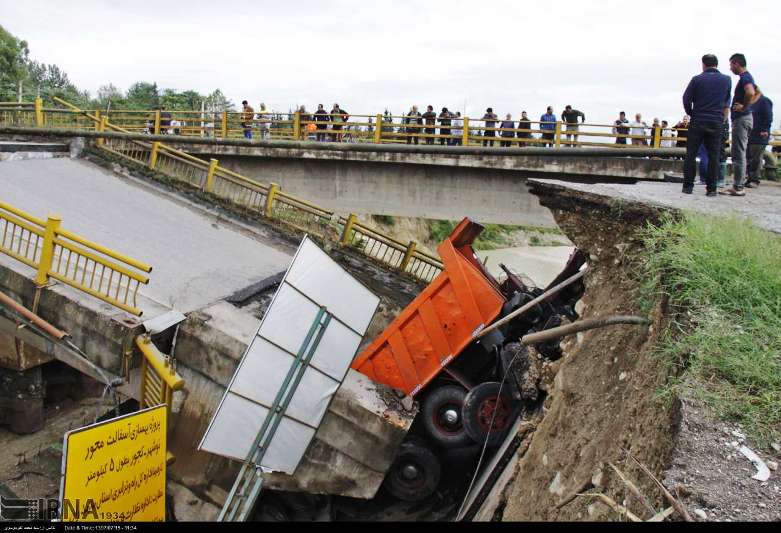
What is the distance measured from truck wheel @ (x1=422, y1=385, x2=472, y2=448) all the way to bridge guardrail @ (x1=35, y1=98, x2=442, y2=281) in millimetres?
4676

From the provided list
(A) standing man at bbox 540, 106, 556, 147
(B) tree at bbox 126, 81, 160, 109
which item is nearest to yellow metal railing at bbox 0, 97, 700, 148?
(A) standing man at bbox 540, 106, 556, 147

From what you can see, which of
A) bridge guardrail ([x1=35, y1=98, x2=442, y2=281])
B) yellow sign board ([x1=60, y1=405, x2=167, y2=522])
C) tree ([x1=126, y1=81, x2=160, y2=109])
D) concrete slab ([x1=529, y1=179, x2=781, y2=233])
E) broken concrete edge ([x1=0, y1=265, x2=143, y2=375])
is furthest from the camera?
tree ([x1=126, y1=81, x2=160, y2=109])

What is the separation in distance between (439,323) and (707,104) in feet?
14.3

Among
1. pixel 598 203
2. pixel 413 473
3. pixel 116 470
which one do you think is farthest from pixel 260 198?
pixel 598 203

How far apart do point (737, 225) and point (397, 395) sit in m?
5.33

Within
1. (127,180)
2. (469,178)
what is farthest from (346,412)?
(127,180)

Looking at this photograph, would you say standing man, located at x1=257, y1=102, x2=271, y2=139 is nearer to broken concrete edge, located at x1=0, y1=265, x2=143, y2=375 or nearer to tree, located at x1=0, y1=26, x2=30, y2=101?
broken concrete edge, located at x1=0, y1=265, x2=143, y2=375

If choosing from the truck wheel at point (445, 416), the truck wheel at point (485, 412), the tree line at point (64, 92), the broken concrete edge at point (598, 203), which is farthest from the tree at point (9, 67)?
the broken concrete edge at point (598, 203)

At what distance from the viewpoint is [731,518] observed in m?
2.59

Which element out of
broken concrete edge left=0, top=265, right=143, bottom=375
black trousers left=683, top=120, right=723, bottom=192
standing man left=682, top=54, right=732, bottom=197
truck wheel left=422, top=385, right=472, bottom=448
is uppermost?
standing man left=682, top=54, right=732, bottom=197

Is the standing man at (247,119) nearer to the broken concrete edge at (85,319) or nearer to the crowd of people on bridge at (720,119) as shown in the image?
the broken concrete edge at (85,319)

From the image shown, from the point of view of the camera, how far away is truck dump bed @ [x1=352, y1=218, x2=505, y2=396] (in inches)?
330

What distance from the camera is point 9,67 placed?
106 feet

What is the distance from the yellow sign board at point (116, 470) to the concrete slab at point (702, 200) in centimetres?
477
